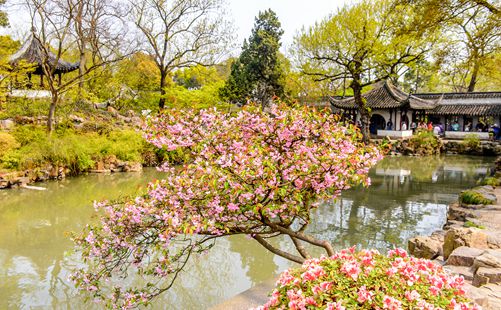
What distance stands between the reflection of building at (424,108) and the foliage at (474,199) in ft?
67.2

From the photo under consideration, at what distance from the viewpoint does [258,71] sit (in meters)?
Answer: 27.9

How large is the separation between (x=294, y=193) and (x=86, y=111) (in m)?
20.9

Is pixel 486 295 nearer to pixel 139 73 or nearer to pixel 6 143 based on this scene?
pixel 6 143

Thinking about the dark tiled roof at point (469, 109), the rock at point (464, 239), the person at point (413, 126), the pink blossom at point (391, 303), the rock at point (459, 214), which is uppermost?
the dark tiled roof at point (469, 109)

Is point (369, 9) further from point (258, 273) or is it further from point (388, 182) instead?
point (258, 273)

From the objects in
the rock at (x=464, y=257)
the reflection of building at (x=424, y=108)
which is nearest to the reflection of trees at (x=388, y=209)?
the rock at (x=464, y=257)

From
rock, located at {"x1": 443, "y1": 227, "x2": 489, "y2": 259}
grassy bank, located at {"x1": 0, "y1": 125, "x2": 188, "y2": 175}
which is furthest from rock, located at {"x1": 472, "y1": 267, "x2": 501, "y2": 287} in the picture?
grassy bank, located at {"x1": 0, "y1": 125, "x2": 188, "y2": 175}

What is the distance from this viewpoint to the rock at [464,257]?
5.12m

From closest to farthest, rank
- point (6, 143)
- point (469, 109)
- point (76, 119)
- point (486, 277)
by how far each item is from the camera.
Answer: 1. point (486, 277)
2. point (6, 143)
3. point (76, 119)
4. point (469, 109)

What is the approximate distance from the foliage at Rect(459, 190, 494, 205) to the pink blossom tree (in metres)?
6.58

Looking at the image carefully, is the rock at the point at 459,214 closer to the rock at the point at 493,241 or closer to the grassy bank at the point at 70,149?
the rock at the point at 493,241

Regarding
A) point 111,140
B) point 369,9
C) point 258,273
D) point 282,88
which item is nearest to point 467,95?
point 369,9

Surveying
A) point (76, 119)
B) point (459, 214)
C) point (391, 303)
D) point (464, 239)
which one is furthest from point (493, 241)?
point (76, 119)

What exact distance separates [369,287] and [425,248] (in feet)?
15.1
